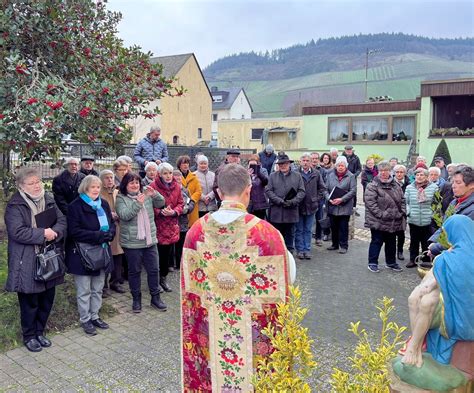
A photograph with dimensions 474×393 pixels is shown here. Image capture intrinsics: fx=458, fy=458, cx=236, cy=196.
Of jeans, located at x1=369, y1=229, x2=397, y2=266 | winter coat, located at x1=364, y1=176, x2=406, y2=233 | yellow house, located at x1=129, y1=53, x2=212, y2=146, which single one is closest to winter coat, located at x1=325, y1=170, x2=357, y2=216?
winter coat, located at x1=364, y1=176, x2=406, y2=233

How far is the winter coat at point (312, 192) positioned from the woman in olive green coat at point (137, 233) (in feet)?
11.8

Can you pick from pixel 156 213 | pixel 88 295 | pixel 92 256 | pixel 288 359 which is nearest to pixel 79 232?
pixel 92 256

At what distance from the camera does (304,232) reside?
8.81m

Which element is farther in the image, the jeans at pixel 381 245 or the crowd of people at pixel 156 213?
the jeans at pixel 381 245

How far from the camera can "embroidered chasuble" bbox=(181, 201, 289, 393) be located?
2.91 metres

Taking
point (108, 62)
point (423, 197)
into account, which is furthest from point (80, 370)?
point (423, 197)

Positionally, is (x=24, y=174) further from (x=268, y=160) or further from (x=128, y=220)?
(x=268, y=160)

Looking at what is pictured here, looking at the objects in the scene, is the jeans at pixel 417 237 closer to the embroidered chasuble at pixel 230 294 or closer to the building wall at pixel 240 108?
the embroidered chasuble at pixel 230 294

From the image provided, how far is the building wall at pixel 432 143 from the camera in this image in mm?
22281

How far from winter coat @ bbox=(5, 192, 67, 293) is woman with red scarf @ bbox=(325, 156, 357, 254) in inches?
225

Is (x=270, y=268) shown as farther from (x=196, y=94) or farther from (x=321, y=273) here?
(x=196, y=94)

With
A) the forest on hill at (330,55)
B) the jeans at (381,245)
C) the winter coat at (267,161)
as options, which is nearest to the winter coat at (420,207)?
the jeans at (381,245)

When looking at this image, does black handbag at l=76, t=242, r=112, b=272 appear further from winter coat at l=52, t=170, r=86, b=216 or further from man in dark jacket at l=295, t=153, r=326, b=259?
man in dark jacket at l=295, t=153, r=326, b=259

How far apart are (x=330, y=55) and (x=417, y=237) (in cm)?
17801
